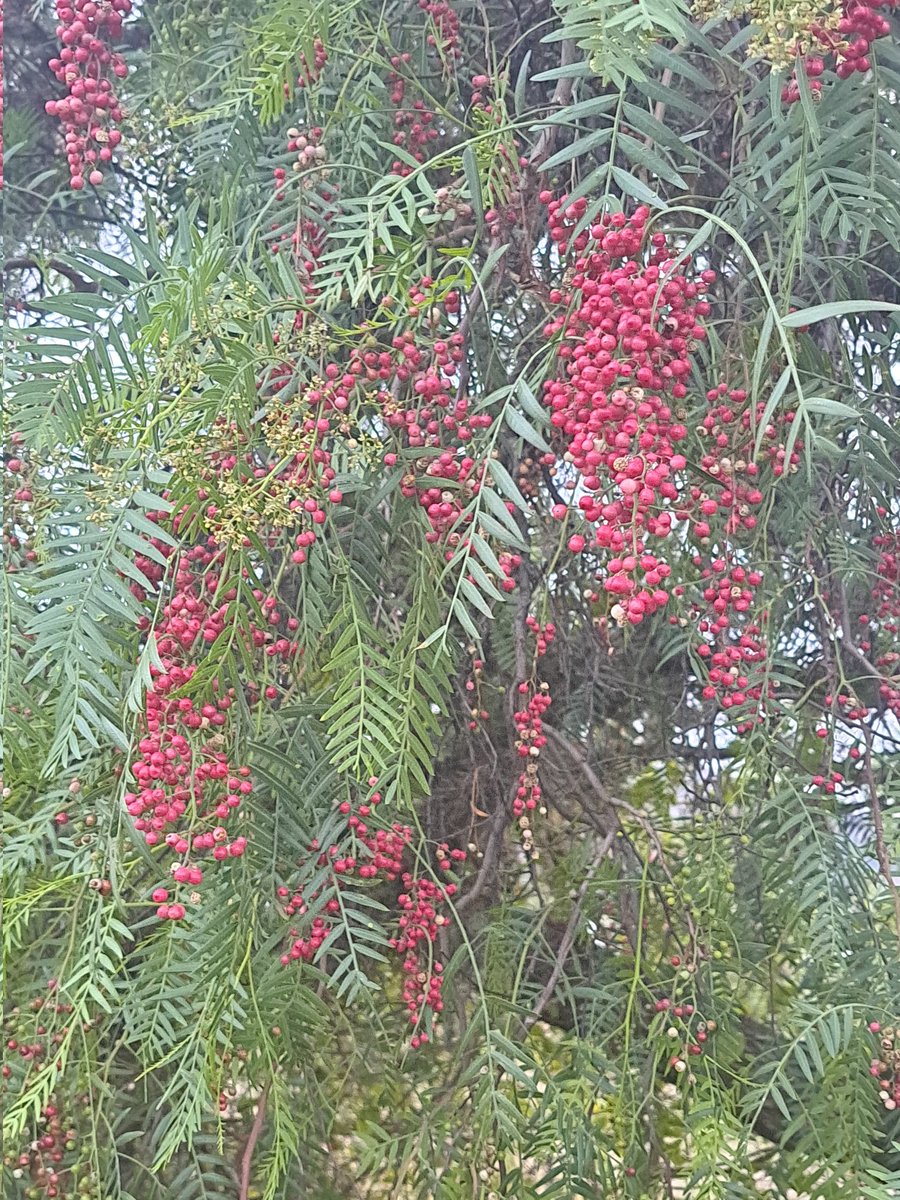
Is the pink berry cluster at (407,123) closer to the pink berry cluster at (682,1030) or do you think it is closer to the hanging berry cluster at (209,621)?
the hanging berry cluster at (209,621)

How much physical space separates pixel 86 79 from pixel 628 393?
507mm

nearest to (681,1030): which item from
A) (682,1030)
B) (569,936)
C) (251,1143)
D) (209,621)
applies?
(682,1030)

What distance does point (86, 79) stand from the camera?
0.88m

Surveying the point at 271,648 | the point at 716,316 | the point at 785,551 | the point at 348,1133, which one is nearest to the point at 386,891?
the point at 348,1133

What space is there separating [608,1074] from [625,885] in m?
0.14

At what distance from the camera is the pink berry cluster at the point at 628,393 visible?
1.96 feet

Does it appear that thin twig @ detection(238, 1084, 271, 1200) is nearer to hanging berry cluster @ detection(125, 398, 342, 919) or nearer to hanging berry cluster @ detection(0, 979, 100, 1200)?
hanging berry cluster @ detection(0, 979, 100, 1200)

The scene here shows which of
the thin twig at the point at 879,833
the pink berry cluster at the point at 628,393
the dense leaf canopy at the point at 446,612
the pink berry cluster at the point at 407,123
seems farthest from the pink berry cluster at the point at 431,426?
the thin twig at the point at 879,833

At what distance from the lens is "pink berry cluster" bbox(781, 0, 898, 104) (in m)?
0.66

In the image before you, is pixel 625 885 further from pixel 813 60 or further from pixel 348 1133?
pixel 813 60

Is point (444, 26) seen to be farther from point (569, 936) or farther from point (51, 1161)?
point (51, 1161)

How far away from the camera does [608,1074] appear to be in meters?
0.93

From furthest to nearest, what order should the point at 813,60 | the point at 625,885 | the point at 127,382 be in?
the point at 625,885 < the point at 127,382 < the point at 813,60

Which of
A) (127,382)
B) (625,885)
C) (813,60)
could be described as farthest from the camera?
(625,885)
